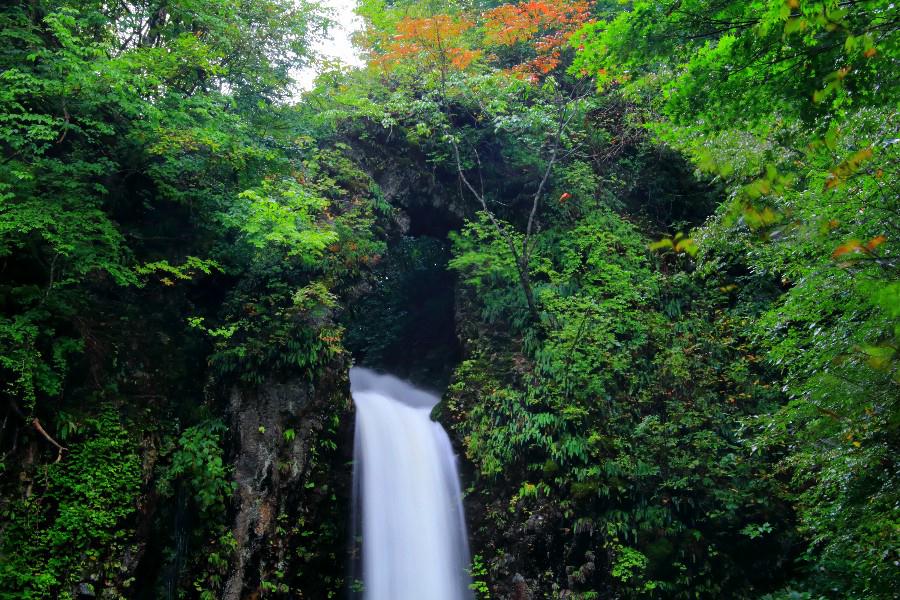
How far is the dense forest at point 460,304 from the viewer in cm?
447

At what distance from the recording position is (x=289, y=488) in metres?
7.39

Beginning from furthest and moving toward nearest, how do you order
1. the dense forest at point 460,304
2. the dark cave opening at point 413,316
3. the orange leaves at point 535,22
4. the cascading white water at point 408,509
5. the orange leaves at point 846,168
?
1. the dark cave opening at point 413,316
2. the orange leaves at point 535,22
3. the cascading white water at point 408,509
4. the dense forest at point 460,304
5. the orange leaves at point 846,168

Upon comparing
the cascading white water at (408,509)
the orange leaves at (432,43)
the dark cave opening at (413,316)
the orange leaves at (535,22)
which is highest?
the orange leaves at (535,22)

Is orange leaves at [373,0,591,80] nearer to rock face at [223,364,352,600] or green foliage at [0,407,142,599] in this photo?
rock face at [223,364,352,600]

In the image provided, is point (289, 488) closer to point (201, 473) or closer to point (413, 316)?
point (201, 473)

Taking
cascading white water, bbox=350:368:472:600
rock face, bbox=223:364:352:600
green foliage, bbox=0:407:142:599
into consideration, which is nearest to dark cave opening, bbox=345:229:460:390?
cascading white water, bbox=350:368:472:600

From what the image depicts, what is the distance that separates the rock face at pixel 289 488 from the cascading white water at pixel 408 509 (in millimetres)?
428

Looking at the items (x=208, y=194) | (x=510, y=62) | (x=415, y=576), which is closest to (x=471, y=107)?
(x=510, y=62)

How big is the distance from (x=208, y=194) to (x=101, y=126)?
5.42ft

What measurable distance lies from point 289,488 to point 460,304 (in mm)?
5676

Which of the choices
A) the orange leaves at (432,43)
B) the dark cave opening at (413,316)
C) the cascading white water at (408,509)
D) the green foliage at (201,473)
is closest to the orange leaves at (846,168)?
the green foliage at (201,473)

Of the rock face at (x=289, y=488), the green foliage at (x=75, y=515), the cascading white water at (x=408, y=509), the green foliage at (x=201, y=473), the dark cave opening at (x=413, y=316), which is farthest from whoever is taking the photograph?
the dark cave opening at (x=413, y=316)

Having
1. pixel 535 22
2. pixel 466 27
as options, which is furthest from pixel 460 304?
pixel 535 22

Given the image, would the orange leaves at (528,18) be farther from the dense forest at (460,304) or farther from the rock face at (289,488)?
the rock face at (289,488)
